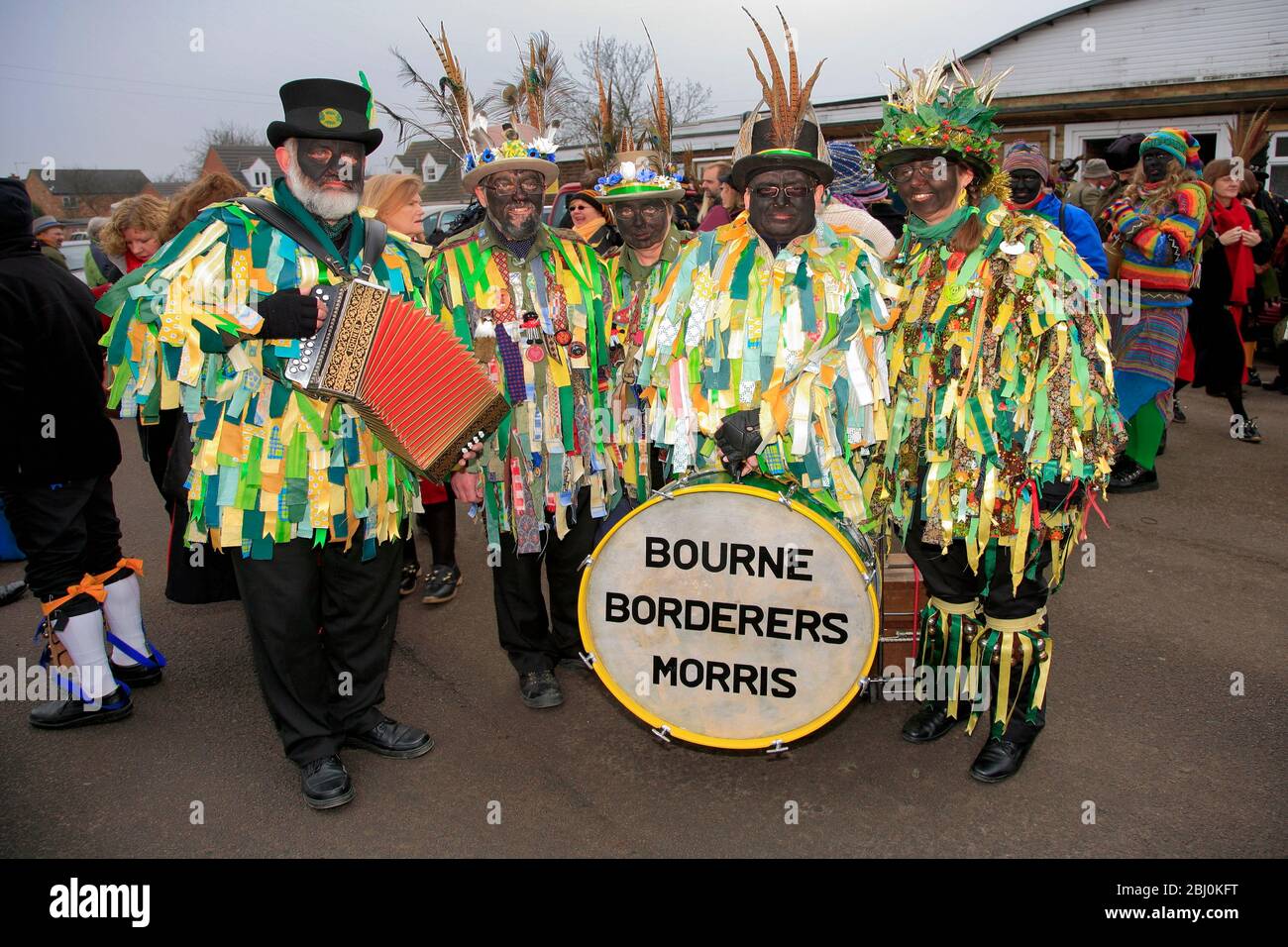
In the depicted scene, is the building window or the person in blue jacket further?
the building window

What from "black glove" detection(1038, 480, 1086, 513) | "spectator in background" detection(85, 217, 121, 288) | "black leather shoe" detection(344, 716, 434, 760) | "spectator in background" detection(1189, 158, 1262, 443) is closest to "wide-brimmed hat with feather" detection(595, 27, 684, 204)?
"black glove" detection(1038, 480, 1086, 513)

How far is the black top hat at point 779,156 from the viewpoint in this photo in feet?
9.82

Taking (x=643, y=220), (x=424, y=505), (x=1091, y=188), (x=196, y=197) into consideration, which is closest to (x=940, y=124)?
(x=643, y=220)

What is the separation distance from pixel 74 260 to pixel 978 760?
13840 millimetres

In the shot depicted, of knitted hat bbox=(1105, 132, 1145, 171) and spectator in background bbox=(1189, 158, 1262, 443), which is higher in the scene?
knitted hat bbox=(1105, 132, 1145, 171)

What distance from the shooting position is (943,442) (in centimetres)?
314

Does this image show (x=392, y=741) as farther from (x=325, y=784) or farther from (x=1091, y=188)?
(x=1091, y=188)

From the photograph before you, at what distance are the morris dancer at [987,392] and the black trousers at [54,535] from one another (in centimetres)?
330

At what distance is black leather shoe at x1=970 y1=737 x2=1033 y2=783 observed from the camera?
3.26m

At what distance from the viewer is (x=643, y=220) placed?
4.11 metres

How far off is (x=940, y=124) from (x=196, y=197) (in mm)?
3449

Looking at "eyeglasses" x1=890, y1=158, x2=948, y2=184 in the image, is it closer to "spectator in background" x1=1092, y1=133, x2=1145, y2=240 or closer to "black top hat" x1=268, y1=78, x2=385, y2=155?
"black top hat" x1=268, y1=78, x2=385, y2=155

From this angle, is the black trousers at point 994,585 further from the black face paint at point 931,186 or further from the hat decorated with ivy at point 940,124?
the hat decorated with ivy at point 940,124

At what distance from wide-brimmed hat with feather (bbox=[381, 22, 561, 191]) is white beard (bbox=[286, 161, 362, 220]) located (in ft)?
1.87
